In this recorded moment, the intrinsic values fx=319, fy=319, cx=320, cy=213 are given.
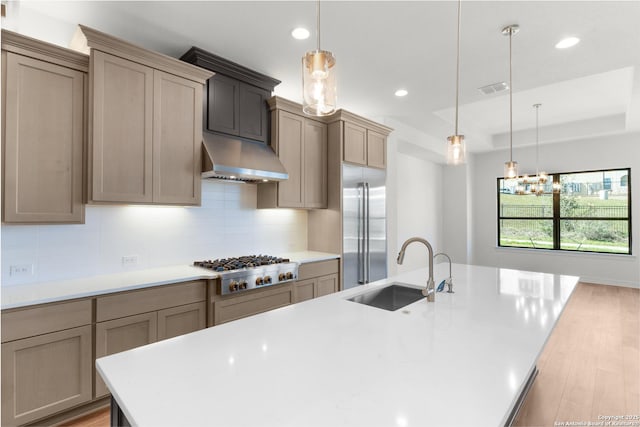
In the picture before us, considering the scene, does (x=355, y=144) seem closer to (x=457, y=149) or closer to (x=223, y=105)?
(x=223, y=105)

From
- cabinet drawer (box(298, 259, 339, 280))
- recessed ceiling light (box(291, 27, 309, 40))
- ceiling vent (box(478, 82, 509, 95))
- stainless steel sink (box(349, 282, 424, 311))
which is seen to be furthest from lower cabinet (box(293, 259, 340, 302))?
ceiling vent (box(478, 82, 509, 95))

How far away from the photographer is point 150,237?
2795 mm

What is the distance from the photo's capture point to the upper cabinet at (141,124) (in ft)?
7.26

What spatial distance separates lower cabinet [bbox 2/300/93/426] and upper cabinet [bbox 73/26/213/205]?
0.78 metres

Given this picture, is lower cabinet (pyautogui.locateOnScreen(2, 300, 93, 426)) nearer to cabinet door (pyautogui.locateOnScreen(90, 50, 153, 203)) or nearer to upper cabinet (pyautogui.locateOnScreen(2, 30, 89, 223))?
upper cabinet (pyautogui.locateOnScreen(2, 30, 89, 223))

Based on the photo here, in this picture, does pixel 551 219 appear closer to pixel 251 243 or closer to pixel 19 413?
pixel 251 243

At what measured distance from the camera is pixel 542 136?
604 cm

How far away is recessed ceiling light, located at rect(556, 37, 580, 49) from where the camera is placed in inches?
101

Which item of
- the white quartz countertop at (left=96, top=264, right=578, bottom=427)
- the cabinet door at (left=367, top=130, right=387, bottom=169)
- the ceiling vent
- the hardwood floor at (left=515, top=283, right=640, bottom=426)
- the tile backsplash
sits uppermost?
the ceiling vent

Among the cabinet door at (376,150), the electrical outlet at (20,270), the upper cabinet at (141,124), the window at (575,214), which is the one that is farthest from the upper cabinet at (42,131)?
the window at (575,214)

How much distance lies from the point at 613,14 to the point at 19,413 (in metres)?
4.61

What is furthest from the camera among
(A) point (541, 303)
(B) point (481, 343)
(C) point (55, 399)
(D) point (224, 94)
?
(D) point (224, 94)

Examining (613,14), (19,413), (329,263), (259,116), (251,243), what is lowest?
(19,413)

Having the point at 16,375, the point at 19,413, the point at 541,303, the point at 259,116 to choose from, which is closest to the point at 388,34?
the point at 259,116
